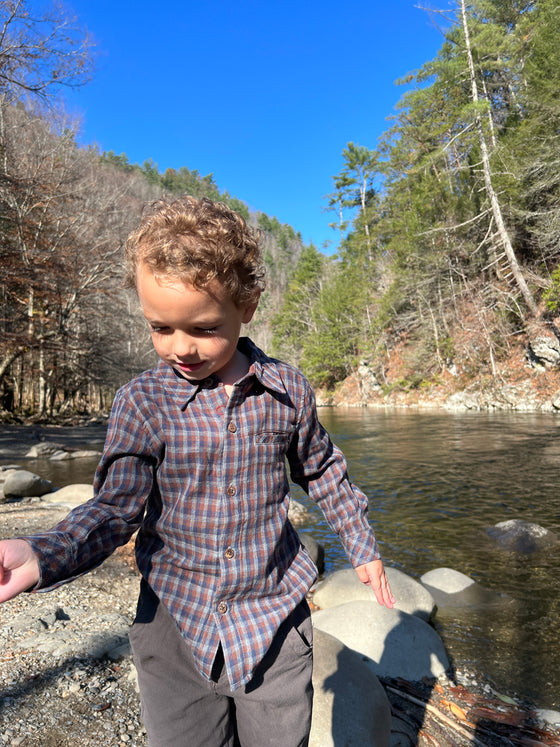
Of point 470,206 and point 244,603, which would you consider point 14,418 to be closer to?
point 244,603

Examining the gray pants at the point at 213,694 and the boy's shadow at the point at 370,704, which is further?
the boy's shadow at the point at 370,704

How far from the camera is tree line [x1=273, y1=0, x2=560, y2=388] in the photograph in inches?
794

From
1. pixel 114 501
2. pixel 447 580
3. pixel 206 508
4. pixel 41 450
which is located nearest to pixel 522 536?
pixel 447 580

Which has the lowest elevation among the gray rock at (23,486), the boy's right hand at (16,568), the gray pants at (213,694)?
the gray rock at (23,486)

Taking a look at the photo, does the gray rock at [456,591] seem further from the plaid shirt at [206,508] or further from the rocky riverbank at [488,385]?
the rocky riverbank at [488,385]

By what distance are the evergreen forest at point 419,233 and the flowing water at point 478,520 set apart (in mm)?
8048

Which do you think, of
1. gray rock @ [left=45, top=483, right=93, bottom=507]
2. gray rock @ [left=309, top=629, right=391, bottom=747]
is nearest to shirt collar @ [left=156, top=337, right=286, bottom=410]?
gray rock @ [left=309, top=629, right=391, bottom=747]

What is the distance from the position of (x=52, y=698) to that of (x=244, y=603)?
1393 millimetres

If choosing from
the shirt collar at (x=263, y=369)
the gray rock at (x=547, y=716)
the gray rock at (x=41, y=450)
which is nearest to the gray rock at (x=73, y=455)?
the gray rock at (x=41, y=450)

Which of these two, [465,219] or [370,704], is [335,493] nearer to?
[370,704]

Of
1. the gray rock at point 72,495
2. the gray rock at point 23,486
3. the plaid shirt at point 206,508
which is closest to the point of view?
the plaid shirt at point 206,508

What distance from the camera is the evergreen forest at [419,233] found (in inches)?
Result: 691

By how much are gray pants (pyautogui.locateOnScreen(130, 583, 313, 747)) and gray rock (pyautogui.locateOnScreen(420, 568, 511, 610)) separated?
10.4 feet

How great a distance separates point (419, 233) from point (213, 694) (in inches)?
948
